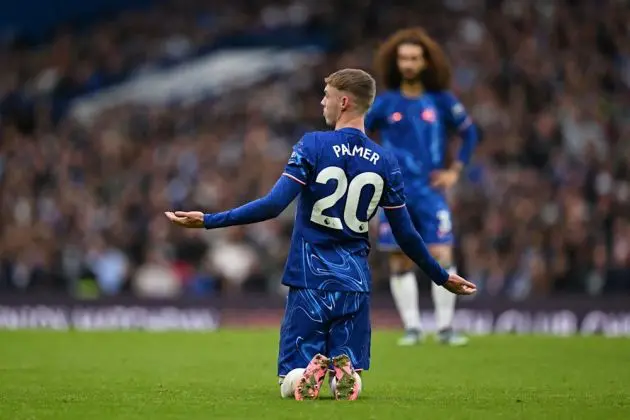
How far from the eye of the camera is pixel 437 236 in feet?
40.6

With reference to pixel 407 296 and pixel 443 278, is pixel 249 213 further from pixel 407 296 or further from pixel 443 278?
pixel 407 296

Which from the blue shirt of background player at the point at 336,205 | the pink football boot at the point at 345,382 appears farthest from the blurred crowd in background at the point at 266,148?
the pink football boot at the point at 345,382

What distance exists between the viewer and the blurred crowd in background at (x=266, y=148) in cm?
1903

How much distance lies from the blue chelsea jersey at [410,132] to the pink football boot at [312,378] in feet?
16.0

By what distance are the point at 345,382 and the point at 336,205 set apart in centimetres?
104

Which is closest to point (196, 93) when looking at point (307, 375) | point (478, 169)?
point (478, 169)

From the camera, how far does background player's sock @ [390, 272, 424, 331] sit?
12594 mm

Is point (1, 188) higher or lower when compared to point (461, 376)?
higher

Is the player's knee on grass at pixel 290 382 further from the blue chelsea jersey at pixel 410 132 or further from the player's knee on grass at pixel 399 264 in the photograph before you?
the player's knee on grass at pixel 399 264

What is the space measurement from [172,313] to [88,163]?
640 cm

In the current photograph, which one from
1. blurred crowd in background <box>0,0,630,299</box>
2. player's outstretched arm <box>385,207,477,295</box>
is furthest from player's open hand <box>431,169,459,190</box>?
blurred crowd in background <box>0,0,630,299</box>

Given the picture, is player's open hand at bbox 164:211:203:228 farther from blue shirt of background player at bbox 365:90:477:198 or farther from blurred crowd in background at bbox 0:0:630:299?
blurred crowd in background at bbox 0:0:630:299

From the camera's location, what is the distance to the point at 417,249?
8125mm

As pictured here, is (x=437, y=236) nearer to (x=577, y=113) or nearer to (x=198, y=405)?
(x=198, y=405)
